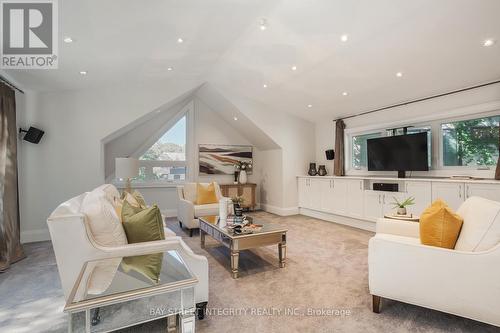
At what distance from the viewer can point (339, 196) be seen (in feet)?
16.7

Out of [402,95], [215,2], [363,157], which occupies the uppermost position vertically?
[215,2]

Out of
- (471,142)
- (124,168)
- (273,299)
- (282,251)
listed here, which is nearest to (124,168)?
(124,168)

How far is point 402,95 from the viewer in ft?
13.5

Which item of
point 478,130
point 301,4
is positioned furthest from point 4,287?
point 478,130

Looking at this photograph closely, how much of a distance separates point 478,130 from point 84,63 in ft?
18.1

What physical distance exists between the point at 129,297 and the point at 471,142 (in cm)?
471

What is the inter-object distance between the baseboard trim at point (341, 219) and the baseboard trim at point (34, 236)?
16.4ft

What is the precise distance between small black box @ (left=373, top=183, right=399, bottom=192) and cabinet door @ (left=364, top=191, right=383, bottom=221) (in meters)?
0.10

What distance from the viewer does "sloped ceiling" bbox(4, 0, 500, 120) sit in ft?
8.02

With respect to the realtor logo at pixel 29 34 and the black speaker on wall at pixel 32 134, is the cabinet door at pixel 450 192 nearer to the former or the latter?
the realtor logo at pixel 29 34

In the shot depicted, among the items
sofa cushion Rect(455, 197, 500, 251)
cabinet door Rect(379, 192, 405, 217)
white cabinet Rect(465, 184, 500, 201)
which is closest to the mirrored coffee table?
sofa cushion Rect(455, 197, 500, 251)

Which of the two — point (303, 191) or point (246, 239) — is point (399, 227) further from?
point (303, 191)

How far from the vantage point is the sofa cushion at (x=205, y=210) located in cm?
425

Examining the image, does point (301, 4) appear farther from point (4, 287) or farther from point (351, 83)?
point (4, 287)
